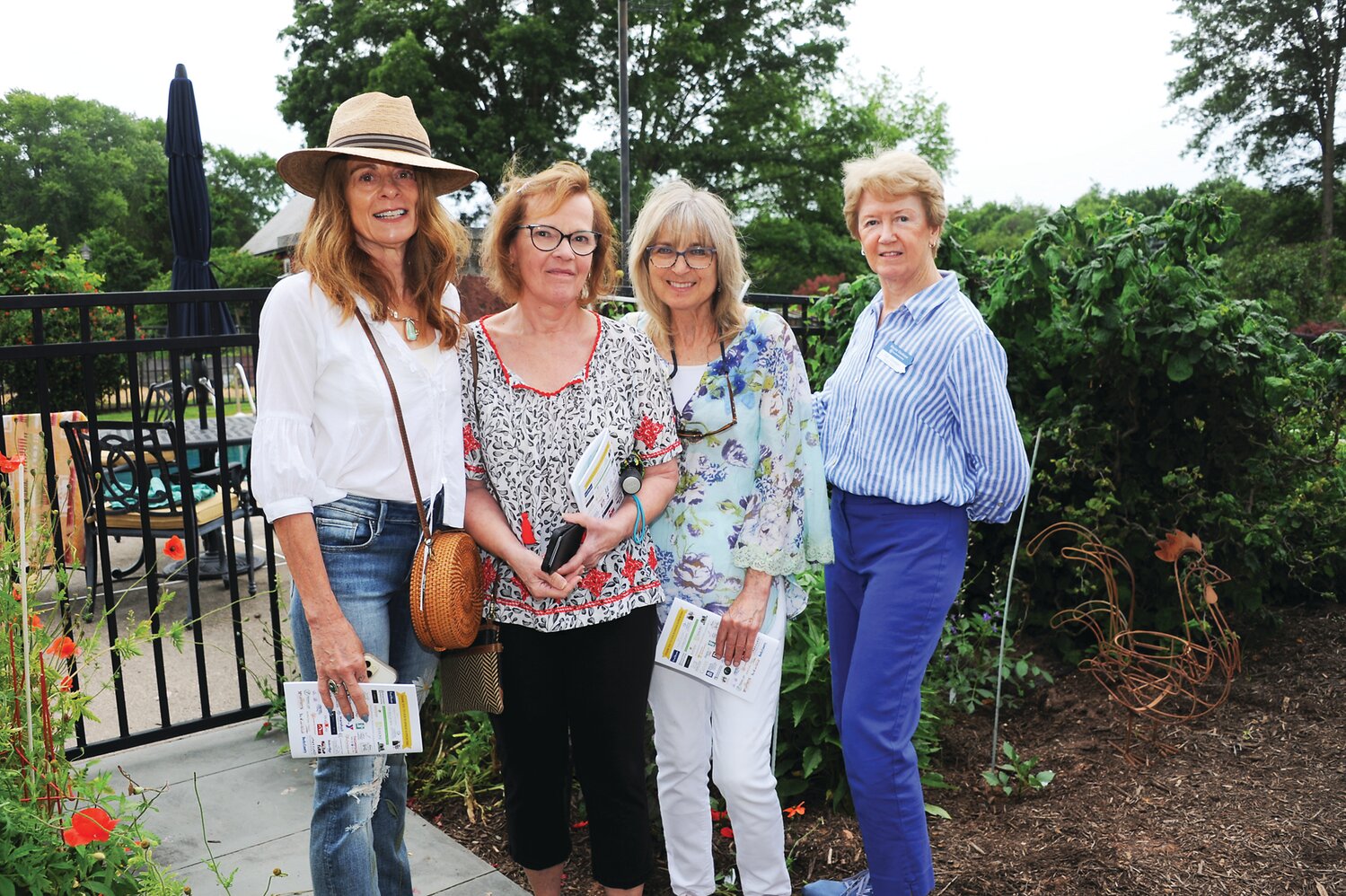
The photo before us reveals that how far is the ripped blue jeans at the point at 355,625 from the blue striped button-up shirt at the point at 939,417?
113 centimetres

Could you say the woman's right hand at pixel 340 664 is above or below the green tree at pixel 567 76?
below

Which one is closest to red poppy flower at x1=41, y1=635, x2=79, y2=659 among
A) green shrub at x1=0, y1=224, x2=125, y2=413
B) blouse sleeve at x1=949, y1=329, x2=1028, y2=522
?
blouse sleeve at x1=949, y1=329, x2=1028, y2=522

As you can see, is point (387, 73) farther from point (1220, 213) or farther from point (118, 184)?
point (118, 184)

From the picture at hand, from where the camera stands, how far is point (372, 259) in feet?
6.90

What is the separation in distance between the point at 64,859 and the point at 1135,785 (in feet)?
10.0

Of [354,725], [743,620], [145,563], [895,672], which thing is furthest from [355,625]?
[145,563]

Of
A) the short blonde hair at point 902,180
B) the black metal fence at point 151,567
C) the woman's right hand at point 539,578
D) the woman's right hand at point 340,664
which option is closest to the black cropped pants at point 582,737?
the woman's right hand at point 539,578

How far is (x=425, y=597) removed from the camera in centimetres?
200

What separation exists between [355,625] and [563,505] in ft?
1.68

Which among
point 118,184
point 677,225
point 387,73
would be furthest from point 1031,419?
point 118,184

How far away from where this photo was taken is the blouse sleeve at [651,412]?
2.27 meters

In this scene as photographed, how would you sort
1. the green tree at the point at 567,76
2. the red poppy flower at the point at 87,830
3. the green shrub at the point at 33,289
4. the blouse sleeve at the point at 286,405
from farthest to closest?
the green tree at the point at 567,76
the green shrub at the point at 33,289
the blouse sleeve at the point at 286,405
the red poppy flower at the point at 87,830

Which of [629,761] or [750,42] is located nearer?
[629,761]

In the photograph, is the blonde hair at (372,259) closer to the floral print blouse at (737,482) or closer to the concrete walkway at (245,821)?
the floral print blouse at (737,482)
